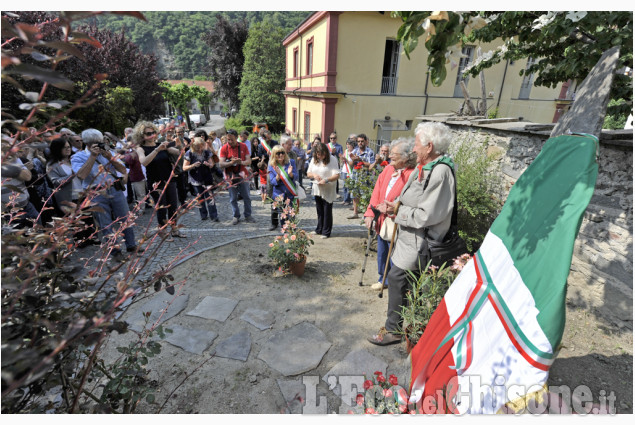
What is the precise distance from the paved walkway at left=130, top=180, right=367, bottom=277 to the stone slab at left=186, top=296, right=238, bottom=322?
1.12 metres

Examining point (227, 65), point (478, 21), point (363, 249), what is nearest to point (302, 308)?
point (363, 249)

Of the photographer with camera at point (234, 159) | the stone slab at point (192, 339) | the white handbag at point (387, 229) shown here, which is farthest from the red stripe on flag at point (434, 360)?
the photographer with camera at point (234, 159)

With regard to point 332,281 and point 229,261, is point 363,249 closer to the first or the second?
point 332,281

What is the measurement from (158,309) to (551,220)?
373 centimetres

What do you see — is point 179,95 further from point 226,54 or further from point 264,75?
point 264,75

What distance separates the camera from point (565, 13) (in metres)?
2.96

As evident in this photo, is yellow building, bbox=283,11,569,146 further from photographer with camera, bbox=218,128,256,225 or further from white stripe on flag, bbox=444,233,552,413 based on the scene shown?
white stripe on flag, bbox=444,233,552,413

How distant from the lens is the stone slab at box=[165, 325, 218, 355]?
9.86 feet

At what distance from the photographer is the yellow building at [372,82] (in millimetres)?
13242

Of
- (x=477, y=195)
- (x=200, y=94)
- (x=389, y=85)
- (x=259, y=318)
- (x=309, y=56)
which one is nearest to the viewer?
(x=259, y=318)

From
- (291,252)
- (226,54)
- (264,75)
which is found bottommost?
(291,252)

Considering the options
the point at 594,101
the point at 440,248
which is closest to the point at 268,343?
the point at 440,248

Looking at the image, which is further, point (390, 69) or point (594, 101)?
point (390, 69)

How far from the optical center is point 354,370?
2766 millimetres
